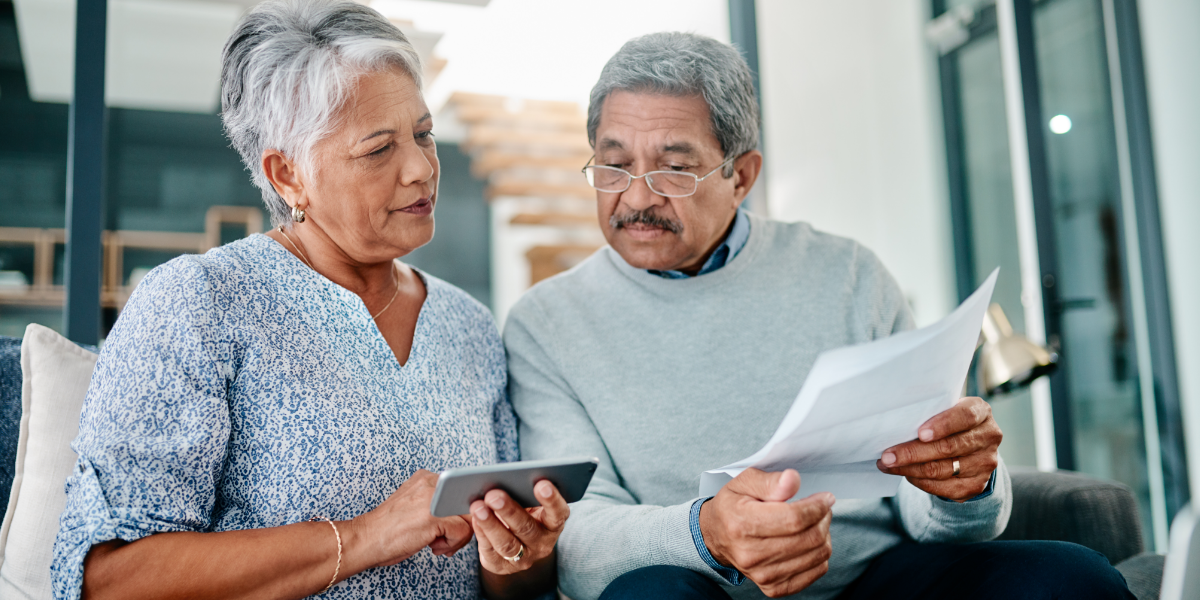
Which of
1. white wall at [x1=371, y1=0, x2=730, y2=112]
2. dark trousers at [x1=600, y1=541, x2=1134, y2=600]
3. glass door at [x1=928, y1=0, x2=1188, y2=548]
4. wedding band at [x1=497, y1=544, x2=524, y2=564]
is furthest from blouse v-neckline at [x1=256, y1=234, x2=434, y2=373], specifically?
glass door at [x1=928, y1=0, x2=1188, y2=548]

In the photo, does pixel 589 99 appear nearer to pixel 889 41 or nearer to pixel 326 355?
pixel 326 355

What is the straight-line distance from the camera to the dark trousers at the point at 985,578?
3.35ft

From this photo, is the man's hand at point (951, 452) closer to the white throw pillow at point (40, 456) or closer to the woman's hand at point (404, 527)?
the woman's hand at point (404, 527)

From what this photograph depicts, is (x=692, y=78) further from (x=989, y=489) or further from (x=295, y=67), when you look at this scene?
(x=989, y=489)

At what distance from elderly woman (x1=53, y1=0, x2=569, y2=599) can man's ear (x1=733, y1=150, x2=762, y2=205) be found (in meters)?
0.54

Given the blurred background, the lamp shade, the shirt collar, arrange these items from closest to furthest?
1. the shirt collar
2. the lamp shade
3. the blurred background

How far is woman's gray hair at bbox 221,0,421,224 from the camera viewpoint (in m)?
1.17

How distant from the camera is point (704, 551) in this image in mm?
1035

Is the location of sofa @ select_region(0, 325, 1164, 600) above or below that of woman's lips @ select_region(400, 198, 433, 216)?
below

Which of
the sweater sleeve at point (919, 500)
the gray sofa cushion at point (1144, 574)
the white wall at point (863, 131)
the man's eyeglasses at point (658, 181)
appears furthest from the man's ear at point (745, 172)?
the white wall at point (863, 131)

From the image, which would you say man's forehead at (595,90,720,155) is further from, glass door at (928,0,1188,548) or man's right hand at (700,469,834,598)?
glass door at (928,0,1188,548)

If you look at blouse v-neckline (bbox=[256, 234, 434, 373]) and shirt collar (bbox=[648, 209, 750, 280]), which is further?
shirt collar (bbox=[648, 209, 750, 280])

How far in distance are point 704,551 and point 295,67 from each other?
Result: 0.87 metres

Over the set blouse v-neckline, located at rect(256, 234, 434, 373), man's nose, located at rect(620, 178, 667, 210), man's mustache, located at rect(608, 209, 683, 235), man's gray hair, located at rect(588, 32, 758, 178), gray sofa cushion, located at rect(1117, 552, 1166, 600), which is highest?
man's gray hair, located at rect(588, 32, 758, 178)
